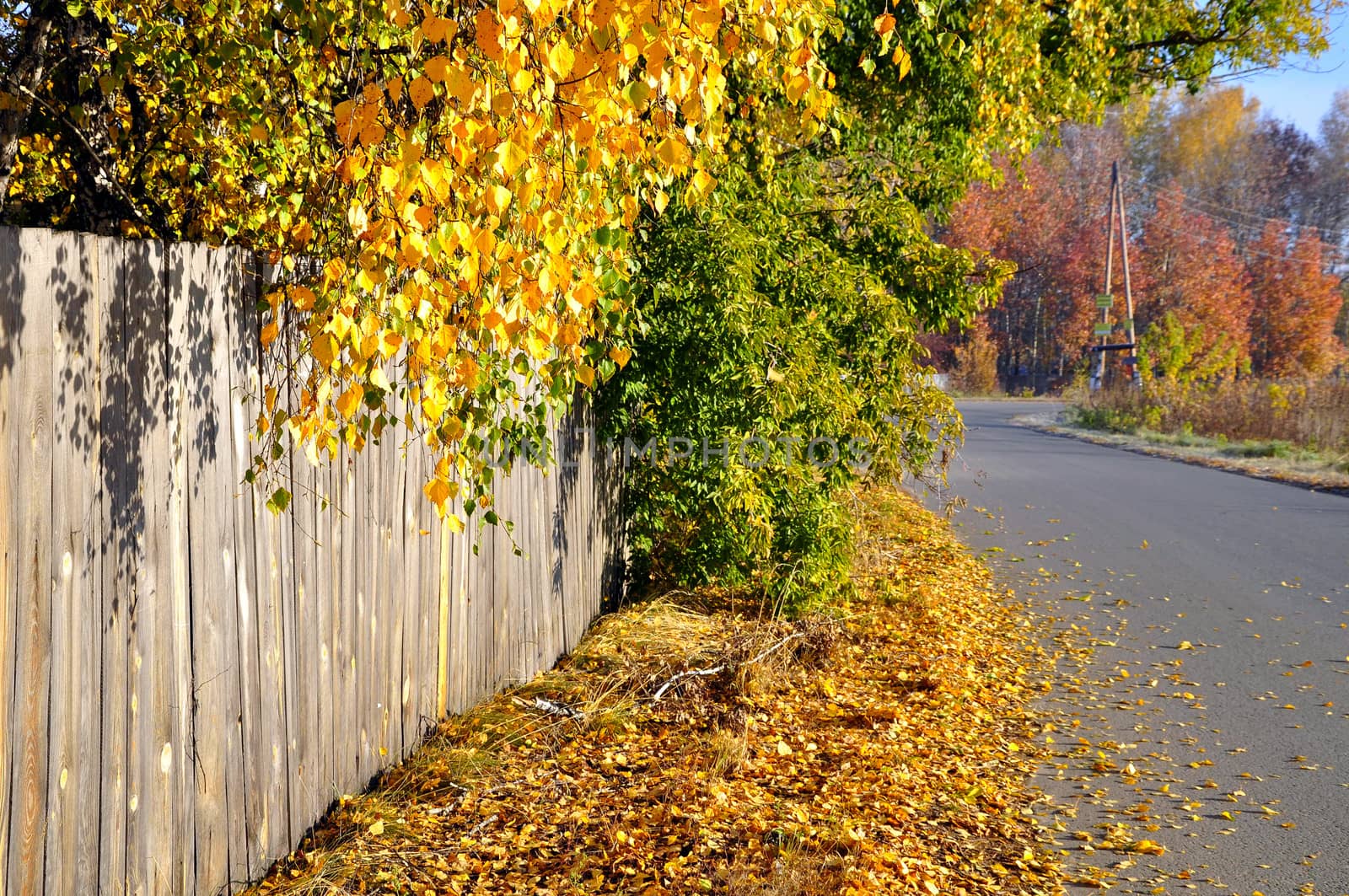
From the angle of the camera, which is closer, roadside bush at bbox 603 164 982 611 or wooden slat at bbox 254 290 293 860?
wooden slat at bbox 254 290 293 860

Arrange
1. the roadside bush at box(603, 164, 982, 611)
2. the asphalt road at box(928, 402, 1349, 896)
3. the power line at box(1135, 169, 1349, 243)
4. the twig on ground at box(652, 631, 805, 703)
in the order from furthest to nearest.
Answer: the power line at box(1135, 169, 1349, 243) < the roadside bush at box(603, 164, 982, 611) < the twig on ground at box(652, 631, 805, 703) < the asphalt road at box(928, 402, 1349, 896)

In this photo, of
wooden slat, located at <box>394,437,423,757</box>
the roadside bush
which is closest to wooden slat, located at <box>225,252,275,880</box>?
wooden slat, located at <box>394,437,423,757</box>

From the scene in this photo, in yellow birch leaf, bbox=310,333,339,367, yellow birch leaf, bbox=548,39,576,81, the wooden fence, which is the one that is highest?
yellow birch leaf, bbox=548,39,576,81

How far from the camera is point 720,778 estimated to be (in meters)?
4.63

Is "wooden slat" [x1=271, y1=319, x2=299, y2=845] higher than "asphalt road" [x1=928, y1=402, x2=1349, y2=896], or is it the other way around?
"wooden slat" [x1=271, y1=319, x2=299, y2=845]

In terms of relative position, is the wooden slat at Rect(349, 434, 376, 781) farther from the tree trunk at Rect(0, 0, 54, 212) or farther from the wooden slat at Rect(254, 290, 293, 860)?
the tree trunk at Rect(0, 0, 54, 212)

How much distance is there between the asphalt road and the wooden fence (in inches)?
116

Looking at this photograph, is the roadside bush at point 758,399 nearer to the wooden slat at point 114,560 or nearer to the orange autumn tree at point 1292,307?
the wooden slat at point 114,560

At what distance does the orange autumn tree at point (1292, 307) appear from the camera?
43500 millimetres

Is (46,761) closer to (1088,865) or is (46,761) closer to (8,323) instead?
(8,323)

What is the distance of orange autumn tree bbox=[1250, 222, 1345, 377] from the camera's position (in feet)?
143

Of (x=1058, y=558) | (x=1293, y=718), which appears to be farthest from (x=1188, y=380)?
(x=1293, y=718)

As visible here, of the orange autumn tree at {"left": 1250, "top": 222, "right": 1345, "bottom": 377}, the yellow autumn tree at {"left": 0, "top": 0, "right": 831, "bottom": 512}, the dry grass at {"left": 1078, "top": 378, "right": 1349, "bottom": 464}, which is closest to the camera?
the yellow autumn tree at {"left": 0, "top": 0, "right": 831, "bottom": 512}

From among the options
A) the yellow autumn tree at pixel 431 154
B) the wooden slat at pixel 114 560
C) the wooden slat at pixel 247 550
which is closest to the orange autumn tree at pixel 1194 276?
the yellow autumn tree at pixel 431 154
